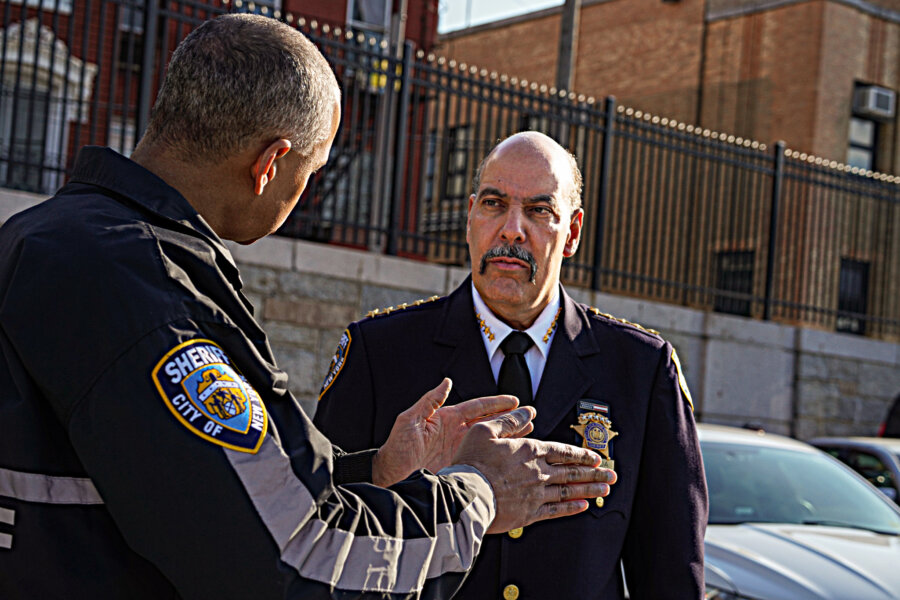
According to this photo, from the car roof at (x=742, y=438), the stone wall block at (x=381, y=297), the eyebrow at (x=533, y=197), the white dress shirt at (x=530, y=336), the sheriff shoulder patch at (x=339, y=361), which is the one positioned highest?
the eyebrow at (x=533, y=197)

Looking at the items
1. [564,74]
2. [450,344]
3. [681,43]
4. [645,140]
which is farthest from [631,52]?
[450,344]

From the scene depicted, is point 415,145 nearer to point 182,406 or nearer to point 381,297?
point 381,297

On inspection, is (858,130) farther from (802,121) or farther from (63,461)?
(63,461)

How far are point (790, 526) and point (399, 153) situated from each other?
16.4ft

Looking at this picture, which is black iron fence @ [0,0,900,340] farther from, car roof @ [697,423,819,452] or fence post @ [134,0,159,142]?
car roof @ [697,423,819,452]

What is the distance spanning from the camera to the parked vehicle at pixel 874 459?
8.30 m

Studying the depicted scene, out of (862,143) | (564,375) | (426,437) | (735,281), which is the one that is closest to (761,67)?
(862,143)

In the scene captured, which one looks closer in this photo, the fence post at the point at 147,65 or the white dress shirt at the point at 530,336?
the white dress shirt at the point at 530,336

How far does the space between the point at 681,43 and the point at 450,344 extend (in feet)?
80.3

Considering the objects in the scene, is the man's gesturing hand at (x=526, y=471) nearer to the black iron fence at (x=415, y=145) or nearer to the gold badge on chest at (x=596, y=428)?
the gold badge on chest at (x=596, y=428)

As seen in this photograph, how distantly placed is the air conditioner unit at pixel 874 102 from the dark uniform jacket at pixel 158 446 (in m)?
23.9

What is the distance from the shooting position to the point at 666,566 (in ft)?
9.26

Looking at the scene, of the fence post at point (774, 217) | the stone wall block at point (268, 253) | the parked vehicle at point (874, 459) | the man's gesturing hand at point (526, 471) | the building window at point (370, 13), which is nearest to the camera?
the man's gesturing hand at point (526, 471)

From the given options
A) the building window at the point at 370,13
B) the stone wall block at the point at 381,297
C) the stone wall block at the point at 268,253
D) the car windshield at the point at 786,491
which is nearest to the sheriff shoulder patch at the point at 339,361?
the car windshield at the point at 786,491
